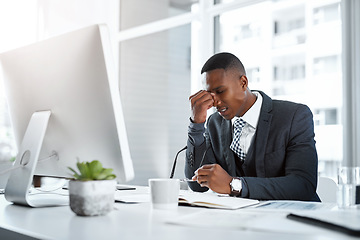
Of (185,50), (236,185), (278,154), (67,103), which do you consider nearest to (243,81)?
(278,154)

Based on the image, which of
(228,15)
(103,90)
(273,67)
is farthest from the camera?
(228,15)

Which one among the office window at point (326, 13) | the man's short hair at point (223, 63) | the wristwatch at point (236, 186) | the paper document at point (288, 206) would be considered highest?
the office window at point (326, 13)

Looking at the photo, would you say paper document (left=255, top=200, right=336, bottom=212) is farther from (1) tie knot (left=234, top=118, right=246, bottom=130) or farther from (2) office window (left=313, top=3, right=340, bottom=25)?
(2) office window (left=313, top=3, right=340, bottom=25)

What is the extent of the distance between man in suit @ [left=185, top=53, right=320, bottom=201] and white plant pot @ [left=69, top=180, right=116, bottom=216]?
490 mm

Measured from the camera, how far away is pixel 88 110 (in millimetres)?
1092

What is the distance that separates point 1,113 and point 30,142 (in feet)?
10.6

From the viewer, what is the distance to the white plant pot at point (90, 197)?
0.96 metres

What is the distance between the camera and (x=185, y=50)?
3.69m

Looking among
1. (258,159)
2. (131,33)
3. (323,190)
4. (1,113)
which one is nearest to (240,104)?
(258,159)

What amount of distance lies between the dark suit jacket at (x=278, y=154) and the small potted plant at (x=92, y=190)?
0.62m

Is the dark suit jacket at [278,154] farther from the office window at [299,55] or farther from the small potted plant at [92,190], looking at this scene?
the office window at [299,55]

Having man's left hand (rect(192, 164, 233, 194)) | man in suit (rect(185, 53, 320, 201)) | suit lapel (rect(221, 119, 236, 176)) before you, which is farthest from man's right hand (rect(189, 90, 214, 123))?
man's left hand (rect(192, 164, 233, 194))

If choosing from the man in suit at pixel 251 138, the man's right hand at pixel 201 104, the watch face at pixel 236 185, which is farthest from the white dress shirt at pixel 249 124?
the watch face at pixel 236 185

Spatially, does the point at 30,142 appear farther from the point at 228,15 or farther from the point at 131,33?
the point at 131,33
